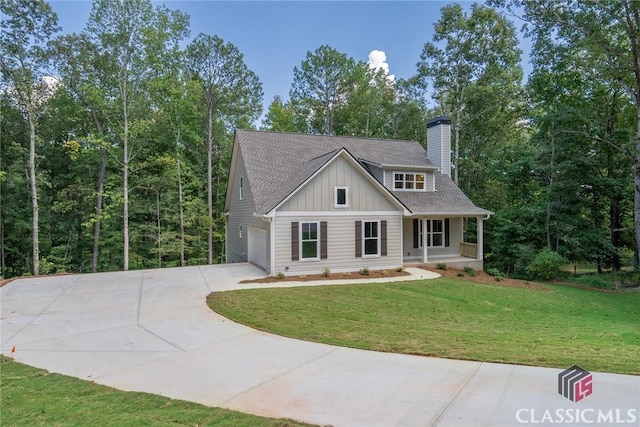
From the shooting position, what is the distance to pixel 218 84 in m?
21.8

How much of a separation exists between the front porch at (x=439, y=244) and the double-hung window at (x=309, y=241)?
521cm

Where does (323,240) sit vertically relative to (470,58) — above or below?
below

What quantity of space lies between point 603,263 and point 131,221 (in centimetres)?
2770

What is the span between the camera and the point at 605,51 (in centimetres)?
1529

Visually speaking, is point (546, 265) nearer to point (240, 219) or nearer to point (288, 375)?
point (240, 219)

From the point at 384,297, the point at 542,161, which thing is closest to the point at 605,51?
the point at 542,161

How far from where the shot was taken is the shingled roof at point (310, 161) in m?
15.7

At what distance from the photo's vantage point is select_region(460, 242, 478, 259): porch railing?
57.9 ft

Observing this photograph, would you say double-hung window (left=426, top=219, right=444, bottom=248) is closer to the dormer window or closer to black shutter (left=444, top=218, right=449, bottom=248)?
black shutter (left=444, top=218, right=449, bottom=248)

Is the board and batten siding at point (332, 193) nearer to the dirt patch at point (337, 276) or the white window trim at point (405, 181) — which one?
the dirt patch at point (337, 276)

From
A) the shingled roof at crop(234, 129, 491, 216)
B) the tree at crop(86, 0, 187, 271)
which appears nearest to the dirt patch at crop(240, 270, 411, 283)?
the shingled roof at crop(234, 129, 491, 216)

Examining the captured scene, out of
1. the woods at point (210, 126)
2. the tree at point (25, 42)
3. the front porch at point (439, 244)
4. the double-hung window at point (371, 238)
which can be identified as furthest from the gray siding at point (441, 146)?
the tree at point (25, 42)

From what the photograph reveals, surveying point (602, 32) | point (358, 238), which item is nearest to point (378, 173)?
point (358, 238)

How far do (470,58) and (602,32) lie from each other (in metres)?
8.50
